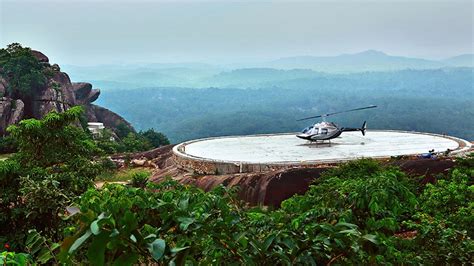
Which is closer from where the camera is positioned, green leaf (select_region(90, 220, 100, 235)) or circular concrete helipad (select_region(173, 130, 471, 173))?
green leaf (select_region(90, 220, 100, 235))

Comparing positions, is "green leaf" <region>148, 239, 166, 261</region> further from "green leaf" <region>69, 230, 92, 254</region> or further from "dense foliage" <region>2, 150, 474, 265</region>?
"green leaf" <region>69, 230, 92, 254</region>

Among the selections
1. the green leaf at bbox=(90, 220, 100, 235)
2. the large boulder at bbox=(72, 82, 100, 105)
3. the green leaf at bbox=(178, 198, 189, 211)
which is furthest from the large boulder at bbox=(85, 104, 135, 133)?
the green leaf at bbox=(90, 220, 100, 235)

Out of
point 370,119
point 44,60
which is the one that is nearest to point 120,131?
point 44,60

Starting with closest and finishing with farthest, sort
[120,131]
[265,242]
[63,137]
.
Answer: [265,242], [63,137], [120,131]

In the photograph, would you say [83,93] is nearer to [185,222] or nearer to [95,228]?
[185,222]

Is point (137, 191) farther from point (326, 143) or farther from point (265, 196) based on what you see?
point (326, 143)

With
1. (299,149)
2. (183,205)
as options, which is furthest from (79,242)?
(299,149)

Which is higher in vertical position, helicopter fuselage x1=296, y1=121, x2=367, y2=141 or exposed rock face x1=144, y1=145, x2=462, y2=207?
helicopter fuselage x1=296, y1=121, x2=367, y2=141
